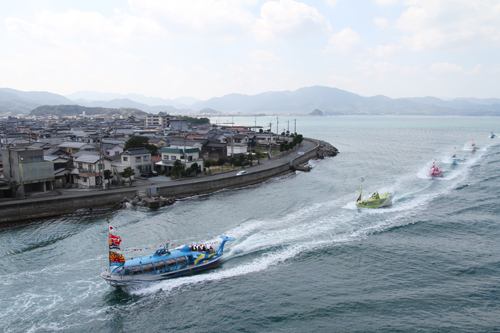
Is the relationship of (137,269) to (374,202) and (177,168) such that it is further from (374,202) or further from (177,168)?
(374,202)

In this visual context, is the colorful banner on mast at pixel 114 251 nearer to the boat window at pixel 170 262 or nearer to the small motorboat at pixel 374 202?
the boat window at pixel 170 262

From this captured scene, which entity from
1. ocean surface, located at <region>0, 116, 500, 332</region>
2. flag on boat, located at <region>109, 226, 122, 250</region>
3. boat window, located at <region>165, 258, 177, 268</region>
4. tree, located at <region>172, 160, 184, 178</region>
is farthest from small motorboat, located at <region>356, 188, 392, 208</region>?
flag on boat, located at <region>109, 226, 122, 250</region>

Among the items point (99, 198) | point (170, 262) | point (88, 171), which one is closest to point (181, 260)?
point (170, 262)

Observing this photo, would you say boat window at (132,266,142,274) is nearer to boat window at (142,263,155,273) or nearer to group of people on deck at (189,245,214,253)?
boat window at (142,263,155,273)

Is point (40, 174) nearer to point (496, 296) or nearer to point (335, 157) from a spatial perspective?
point (496, 296)

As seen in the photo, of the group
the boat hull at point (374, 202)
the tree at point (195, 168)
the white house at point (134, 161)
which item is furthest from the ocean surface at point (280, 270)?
the white house at point (134, 161)
